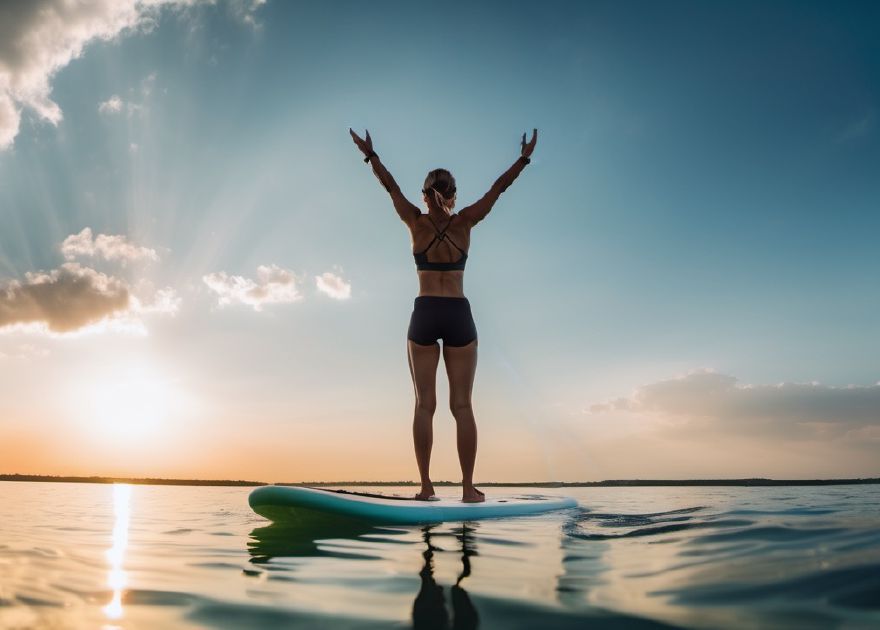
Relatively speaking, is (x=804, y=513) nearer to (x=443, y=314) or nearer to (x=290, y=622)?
(x=443, y=314)

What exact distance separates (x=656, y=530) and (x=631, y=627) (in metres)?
2.86

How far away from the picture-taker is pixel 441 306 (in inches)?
251

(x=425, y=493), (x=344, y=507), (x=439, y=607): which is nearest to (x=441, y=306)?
(x=425, y=493)

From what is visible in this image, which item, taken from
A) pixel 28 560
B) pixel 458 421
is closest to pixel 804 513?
pixel 458 421

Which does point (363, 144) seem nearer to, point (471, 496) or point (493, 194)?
point (493, 194)

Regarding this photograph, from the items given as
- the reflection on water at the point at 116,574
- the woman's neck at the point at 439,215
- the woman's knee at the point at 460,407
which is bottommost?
the reflection on water at the point at 116,574

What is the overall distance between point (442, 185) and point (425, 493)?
338cm

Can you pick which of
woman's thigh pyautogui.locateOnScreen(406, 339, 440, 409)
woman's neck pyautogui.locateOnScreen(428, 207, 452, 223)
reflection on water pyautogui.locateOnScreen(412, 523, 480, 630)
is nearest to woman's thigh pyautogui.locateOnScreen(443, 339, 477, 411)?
woman's thigh pyautogui.locateOnScreen(406, 339, 440, 409)

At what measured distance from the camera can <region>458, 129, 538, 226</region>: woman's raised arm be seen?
260 inches

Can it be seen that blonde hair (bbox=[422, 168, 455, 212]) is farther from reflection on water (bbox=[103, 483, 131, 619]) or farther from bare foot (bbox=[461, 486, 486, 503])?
reflection on water (bbox=[103, 483, 131, 619])

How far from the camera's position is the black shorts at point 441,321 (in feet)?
20.9

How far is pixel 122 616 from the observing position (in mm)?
2004

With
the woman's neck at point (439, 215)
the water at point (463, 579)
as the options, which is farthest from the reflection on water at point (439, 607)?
the woman's neck at point (439, 215)

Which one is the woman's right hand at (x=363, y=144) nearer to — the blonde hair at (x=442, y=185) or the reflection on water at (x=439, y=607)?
the blonde hair at (x=442, y=185)
